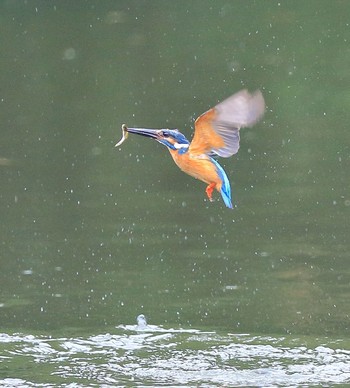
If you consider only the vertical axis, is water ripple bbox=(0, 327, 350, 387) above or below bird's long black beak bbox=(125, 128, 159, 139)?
below

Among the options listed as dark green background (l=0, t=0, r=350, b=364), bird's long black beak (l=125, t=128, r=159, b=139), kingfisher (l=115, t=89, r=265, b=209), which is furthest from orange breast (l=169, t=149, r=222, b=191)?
Answer: dark green background (l=0, t=0, r=350, b=364)

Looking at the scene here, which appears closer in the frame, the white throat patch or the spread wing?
the spread wing

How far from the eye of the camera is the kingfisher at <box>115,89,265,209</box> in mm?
6480

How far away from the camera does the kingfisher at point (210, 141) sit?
21.3 ft

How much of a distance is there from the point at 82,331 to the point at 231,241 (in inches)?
76.7

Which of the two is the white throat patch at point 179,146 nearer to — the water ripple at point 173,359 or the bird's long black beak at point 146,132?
the bird's long black beak at point 146,132

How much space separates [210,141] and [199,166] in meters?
0.12

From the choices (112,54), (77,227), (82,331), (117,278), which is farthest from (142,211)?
(112,54)

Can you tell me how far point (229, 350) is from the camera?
7.32 metres

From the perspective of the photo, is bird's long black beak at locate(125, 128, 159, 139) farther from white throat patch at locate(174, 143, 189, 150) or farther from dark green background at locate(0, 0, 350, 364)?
dark green background at locate(0, 0, 350, 364)

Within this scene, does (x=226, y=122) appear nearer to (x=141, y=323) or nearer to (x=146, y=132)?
(x=146, y=132)

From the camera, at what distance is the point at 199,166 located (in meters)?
6.67

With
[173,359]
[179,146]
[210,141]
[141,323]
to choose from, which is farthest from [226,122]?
[141,323]

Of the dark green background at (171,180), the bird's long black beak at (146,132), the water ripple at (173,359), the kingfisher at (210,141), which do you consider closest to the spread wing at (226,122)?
the kingfisher at (210,141)
